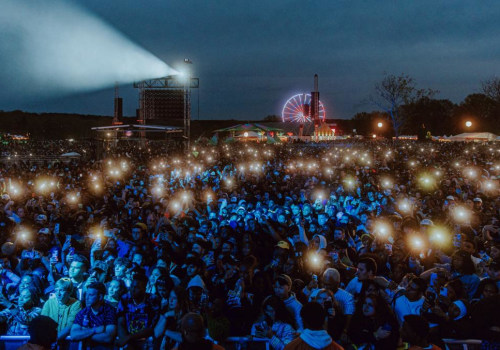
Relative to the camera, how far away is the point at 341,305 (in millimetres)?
3949

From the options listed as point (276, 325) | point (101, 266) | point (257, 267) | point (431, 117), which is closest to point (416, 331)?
point (276, 325)

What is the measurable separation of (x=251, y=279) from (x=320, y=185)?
7296 millimetres

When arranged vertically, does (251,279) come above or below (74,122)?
below

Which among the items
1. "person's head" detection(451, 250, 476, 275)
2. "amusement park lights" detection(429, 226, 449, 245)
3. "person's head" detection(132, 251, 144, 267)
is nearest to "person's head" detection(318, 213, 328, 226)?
"amusement park lights" detection(429, 226, 449, 245)

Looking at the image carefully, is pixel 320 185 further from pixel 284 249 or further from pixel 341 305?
pixel 341 305

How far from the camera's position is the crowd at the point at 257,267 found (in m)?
3.63

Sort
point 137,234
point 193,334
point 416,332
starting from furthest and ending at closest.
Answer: point 137,234 → point 416,332 → point 193,334

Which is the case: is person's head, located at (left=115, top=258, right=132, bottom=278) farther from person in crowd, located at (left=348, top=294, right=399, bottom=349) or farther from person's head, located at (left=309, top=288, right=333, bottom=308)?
person in crowd, located at (left=348, top=294, right=399, bottom=349)

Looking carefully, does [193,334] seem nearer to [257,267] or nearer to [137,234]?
[257,267]

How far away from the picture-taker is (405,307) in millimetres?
3875

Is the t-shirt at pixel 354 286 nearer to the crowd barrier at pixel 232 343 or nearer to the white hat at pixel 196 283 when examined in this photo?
the crowd barrier at pixel 232 343

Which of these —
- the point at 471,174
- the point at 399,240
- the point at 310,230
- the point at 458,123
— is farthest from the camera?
the point at 458,123

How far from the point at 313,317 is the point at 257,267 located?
2.55 meters

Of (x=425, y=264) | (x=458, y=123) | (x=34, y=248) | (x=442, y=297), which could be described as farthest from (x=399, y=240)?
(x=458, y=123)
